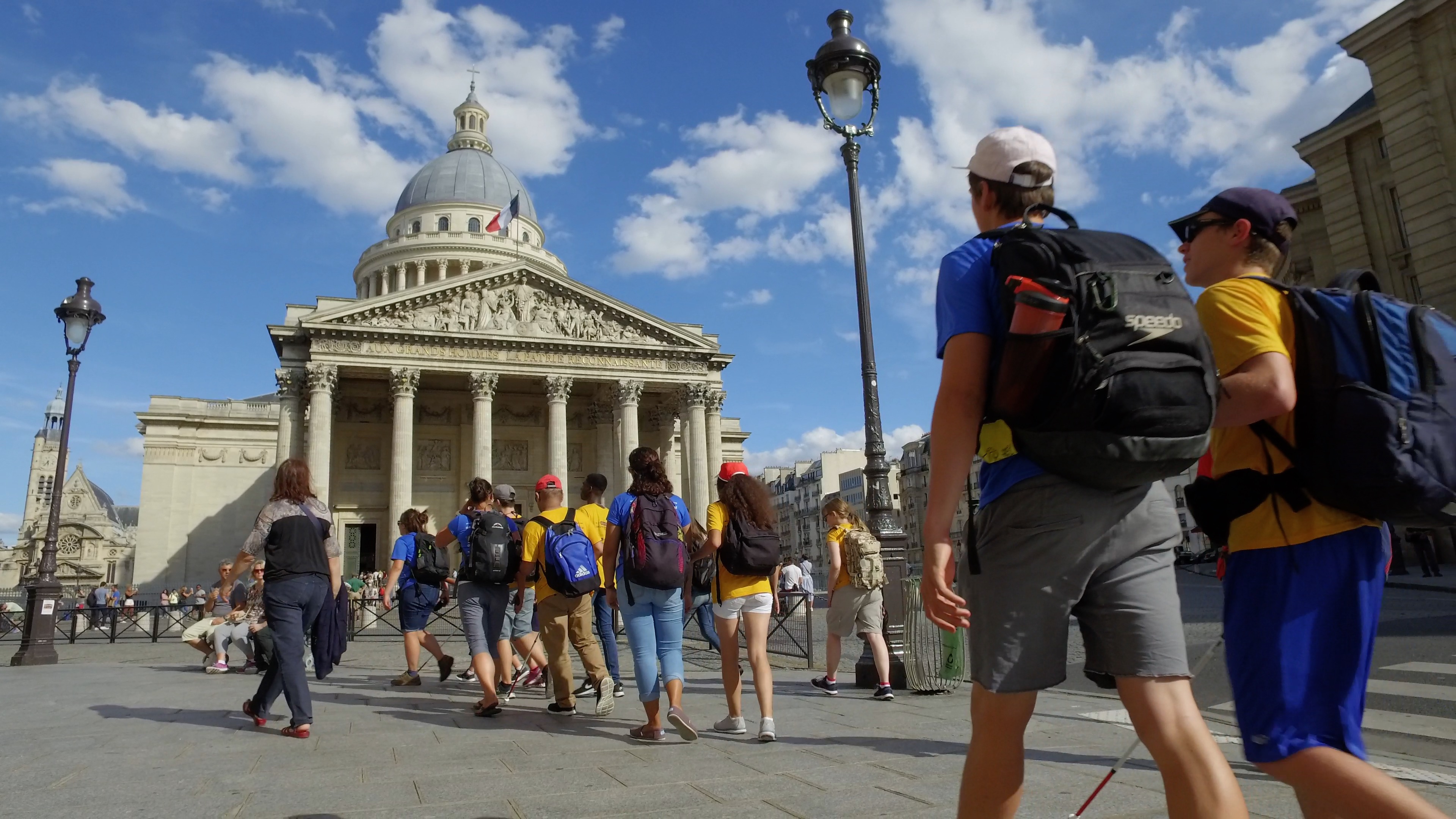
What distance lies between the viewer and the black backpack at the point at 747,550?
5766mm

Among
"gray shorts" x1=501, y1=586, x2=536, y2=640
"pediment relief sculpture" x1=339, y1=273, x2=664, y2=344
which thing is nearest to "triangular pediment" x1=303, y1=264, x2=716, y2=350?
"pediment relief sculpture" x1=339, y1=273, x2=664, y2=344

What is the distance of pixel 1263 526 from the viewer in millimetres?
2172

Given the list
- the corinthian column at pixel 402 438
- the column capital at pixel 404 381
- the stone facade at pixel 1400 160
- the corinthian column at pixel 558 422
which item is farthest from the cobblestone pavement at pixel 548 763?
the corinthian column at pixel 558 422

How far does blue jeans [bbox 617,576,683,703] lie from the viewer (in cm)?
557

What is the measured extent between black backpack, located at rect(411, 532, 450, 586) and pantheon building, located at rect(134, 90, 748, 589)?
26420 mm

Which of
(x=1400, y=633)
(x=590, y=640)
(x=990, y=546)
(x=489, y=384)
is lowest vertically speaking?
(x=1400, y=633)

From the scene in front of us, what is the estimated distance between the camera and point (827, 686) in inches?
306

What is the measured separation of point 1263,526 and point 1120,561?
0.38 meters

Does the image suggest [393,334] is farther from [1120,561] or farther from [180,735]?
[1120,561]

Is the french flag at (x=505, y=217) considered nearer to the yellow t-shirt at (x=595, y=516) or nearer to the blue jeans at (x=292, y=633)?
the yellow t-shirt at (x=595, y=516)

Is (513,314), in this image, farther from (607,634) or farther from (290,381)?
(607,634)

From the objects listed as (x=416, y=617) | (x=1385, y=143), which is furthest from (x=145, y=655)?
(x=1385, y=143)

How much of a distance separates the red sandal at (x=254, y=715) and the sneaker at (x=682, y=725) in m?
2.86

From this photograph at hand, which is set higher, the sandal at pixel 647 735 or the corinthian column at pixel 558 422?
the corinthian column at pixel 558 422
